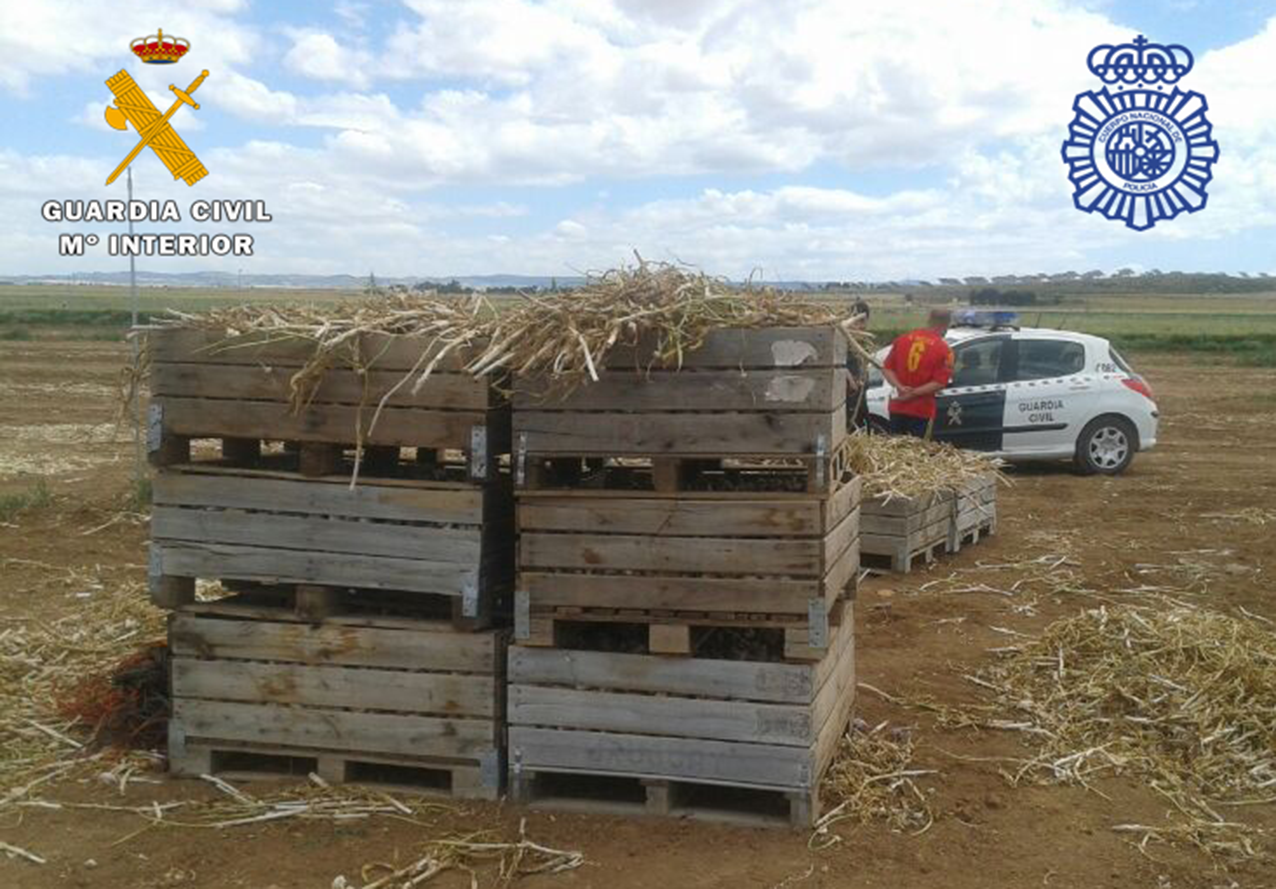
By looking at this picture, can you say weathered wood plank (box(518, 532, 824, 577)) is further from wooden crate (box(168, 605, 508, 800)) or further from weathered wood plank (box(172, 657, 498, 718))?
weathered wood plank (box(172, 657, 498, 718))

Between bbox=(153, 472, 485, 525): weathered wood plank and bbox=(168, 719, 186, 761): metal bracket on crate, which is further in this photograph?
bbox=(168, 719, 186, 761): metal bracket on crate

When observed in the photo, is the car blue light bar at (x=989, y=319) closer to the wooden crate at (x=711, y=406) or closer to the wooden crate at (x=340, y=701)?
the wooden crate at (x=711, y=406)

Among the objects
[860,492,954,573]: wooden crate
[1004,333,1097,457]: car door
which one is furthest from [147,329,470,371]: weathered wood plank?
[1004,333,1097,457]: car door

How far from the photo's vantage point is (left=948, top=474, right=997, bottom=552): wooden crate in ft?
34.6

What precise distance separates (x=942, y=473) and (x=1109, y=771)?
5083mm

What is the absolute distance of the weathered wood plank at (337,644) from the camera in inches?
205

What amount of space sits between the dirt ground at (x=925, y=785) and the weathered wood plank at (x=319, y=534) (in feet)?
3.58

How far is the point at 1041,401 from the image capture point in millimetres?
14438

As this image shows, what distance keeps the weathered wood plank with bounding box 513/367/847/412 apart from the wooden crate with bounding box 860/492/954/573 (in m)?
4.92

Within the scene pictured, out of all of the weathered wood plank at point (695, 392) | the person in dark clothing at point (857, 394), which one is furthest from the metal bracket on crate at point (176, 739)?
the person in dark clothing at point (857, 394)

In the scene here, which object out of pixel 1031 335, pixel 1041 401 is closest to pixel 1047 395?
pixel 1041 401

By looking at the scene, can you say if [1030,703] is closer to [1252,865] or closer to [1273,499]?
[1252,865]

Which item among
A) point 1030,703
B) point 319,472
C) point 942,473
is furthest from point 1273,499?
point 319,472

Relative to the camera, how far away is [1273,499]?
526 inches
